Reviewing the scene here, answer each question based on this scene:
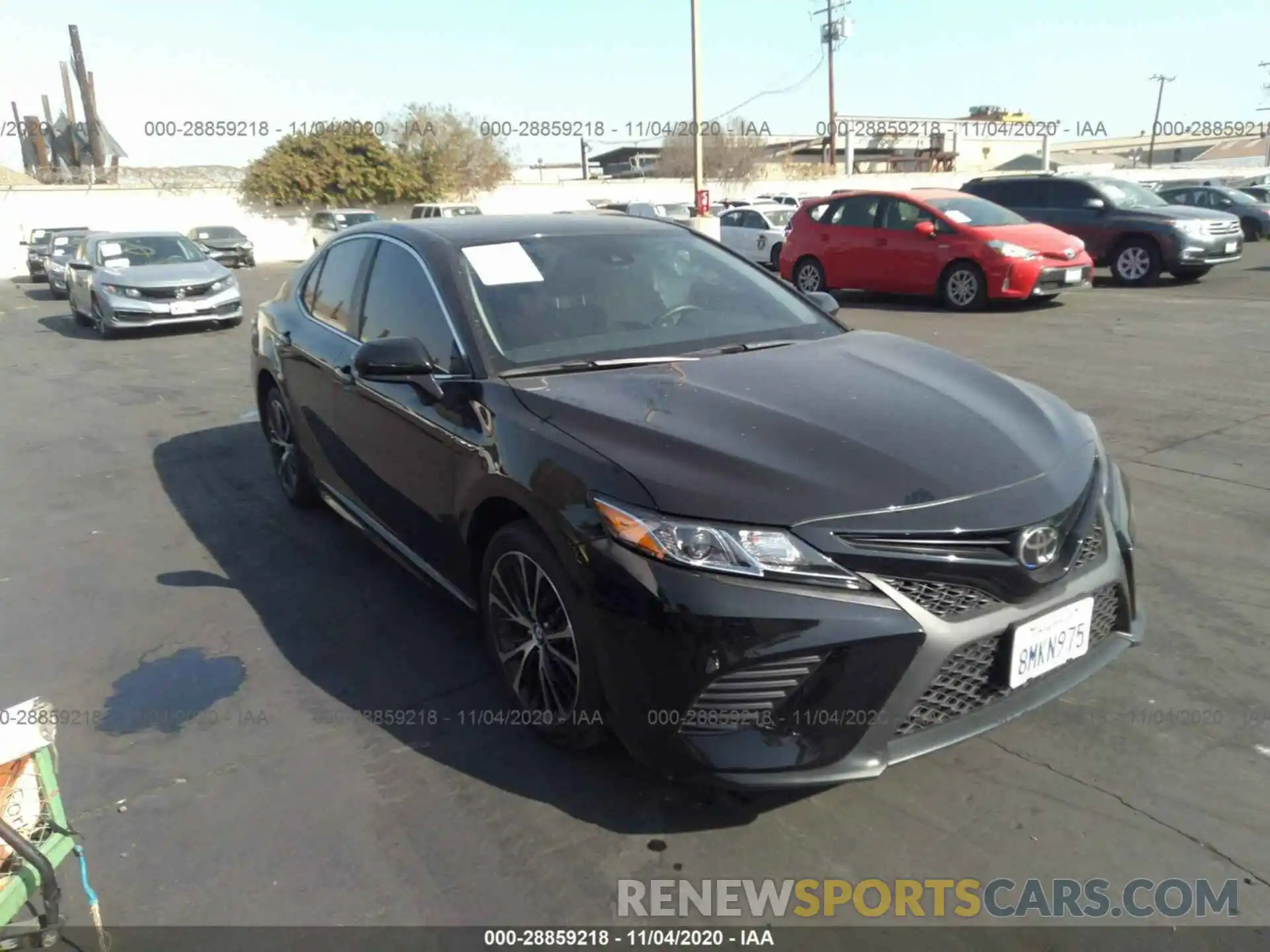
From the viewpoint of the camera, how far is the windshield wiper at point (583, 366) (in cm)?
335

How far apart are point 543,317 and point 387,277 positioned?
0.91 m

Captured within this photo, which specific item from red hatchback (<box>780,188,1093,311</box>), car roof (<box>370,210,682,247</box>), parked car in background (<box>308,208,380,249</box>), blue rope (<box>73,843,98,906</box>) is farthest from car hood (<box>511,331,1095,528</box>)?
parked car in background (<box>308,208,380,249</box>)

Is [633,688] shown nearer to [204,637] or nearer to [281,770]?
[281,770]

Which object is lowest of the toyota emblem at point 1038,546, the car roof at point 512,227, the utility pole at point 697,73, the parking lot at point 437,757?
the parking lot at point 437,757

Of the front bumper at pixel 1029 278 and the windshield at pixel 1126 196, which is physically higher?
the windshield at pixel 1126 196

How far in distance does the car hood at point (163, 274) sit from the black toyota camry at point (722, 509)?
10919 millimetres

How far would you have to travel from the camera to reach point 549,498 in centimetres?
285

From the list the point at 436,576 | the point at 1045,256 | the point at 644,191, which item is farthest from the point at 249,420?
the point at 644,191

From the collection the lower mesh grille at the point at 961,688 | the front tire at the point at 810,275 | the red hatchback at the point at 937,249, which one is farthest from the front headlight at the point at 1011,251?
the lower mesh grille at the point at 961,688

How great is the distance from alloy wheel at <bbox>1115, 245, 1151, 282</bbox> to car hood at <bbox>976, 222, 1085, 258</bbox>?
108 inches

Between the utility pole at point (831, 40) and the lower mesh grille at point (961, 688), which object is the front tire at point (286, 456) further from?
the utility pole at point (831, 40)

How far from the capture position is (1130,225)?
14.8m

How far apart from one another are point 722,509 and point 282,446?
3.91 metres

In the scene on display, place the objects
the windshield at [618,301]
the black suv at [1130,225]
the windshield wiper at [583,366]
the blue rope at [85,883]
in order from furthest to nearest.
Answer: the black suv at [1130,225], the windshield at [618,301], the windshield wiper at [583,366], the blue rope at [85,883]
